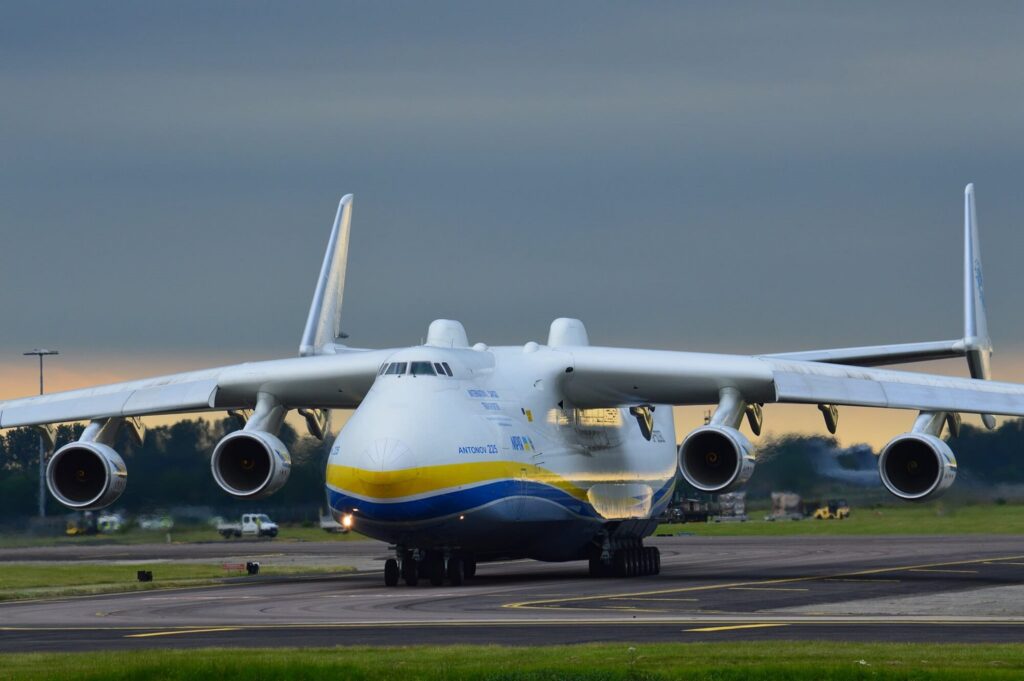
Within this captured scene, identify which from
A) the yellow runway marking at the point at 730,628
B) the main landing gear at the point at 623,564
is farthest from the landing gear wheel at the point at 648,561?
the yellow runway marking at the point at 730,628

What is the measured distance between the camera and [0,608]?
1101 inches

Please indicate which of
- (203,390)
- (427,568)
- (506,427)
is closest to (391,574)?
(427,568)

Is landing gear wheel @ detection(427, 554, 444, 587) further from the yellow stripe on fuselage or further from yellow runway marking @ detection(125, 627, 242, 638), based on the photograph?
yellow runway marking @ detection(125, 627, 242, 638)

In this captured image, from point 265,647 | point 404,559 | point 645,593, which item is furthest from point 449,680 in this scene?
point 404,559

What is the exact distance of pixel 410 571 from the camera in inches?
1266

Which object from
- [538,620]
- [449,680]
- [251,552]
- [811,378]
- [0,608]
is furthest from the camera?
[251,552]

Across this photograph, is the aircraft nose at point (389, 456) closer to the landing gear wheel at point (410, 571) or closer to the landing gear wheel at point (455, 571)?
the landing gear wheel at point (455, 571)

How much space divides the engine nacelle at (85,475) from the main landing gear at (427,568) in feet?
17.3

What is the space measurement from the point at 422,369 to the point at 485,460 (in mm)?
1970

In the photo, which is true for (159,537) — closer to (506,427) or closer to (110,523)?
(110,523)

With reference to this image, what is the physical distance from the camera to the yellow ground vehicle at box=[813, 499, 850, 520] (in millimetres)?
57781

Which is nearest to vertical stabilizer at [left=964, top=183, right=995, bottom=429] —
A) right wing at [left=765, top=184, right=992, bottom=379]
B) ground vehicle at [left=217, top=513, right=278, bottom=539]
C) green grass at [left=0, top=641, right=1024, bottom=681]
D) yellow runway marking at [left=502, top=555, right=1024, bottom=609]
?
right wing at [left=765, top=184, right=992, bottom=379]

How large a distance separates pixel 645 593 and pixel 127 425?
11.7 metres

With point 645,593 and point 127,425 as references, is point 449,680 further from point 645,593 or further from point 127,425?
point 127,425
